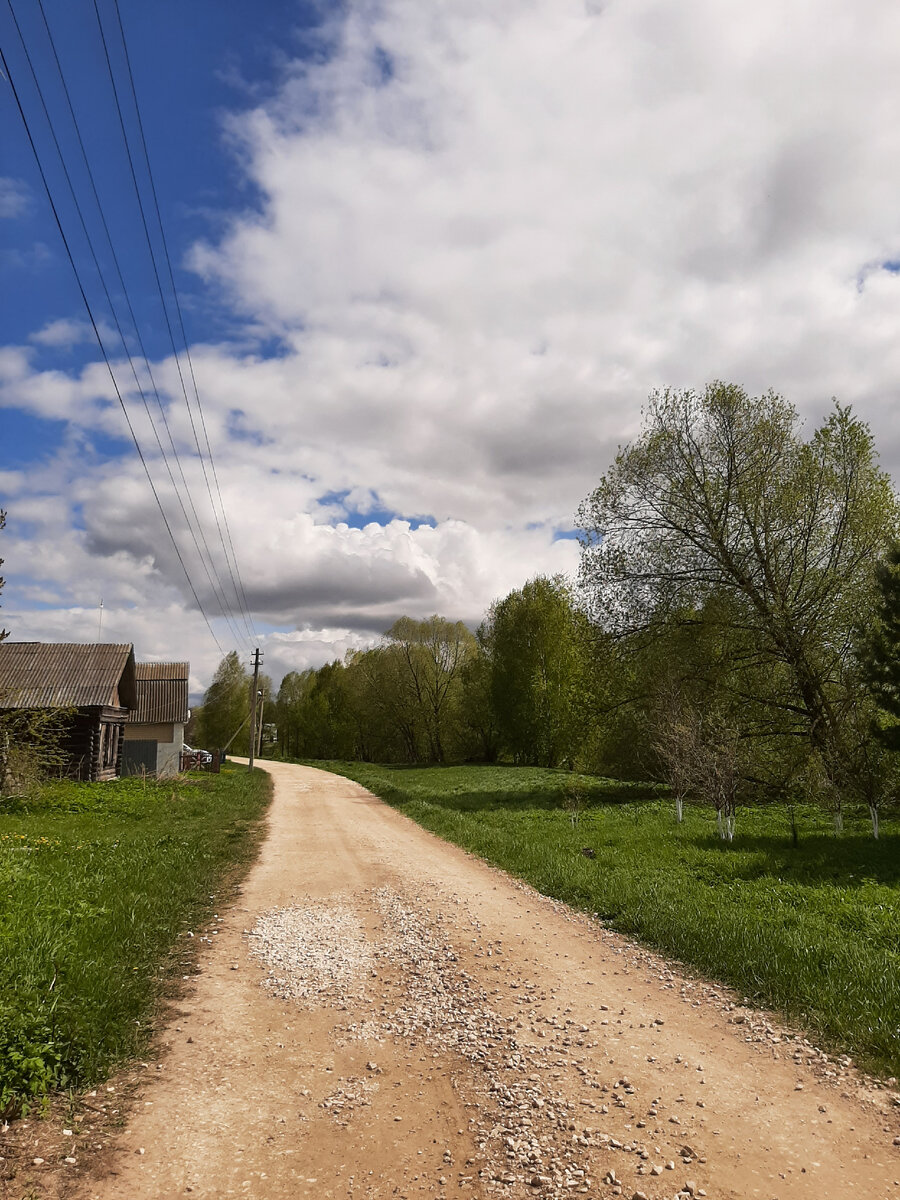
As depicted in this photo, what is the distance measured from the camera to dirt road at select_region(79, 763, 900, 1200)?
387 centimetres

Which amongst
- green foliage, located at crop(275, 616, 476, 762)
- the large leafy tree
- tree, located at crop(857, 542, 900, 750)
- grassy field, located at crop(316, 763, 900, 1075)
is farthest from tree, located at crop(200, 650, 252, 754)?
tree, located at crop(857, 542, 900, 750)

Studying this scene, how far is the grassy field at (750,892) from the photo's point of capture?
20.8 ft

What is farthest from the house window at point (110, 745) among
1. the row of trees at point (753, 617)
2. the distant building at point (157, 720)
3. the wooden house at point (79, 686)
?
the row of trees at point (753, 617)

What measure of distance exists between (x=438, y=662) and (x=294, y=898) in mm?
51531

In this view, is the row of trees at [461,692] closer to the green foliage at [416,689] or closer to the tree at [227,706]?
the green foliage at [416,689]

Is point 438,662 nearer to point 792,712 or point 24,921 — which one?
point 792,712

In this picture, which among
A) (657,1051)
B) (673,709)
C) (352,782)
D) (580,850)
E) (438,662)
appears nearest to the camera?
(657,1051)

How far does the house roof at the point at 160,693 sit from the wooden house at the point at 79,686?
286 inches

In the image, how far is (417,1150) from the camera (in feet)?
13.5

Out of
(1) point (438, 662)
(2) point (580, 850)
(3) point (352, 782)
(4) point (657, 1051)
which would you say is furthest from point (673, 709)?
(1) point (438, 662)

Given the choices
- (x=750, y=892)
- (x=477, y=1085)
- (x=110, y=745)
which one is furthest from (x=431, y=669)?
(x=477, y=1085)

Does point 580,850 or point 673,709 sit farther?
point 673,709

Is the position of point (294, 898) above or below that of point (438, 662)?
below

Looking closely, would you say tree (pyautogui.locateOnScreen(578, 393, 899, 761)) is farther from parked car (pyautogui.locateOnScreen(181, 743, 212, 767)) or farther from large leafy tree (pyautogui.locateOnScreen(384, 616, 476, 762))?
large leafy tree (pyautogui.locateOnScreen(384, 616, 476, 762))
